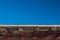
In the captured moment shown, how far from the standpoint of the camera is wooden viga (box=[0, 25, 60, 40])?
4953mm

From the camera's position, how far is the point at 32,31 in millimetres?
5035

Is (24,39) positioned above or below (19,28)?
below

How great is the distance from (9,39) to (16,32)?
351mm

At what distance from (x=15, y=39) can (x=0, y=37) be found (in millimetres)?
458

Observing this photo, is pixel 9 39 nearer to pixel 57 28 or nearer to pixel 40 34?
pixel 40 34

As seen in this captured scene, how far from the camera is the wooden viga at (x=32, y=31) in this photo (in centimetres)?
495

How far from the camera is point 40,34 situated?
17.0 ft

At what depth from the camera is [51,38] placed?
527cm

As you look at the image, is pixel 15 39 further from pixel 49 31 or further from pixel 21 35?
pixel 49 31

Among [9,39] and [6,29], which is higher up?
[6,29]

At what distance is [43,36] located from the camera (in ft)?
17.2

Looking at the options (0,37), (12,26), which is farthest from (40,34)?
(0,37)

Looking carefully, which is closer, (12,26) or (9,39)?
(12,26)

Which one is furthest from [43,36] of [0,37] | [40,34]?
[0,37]
